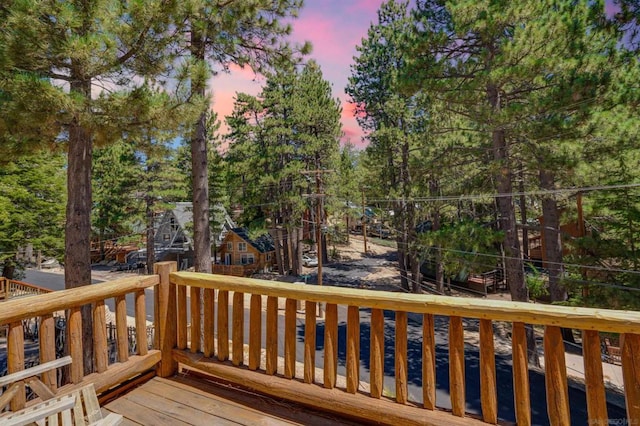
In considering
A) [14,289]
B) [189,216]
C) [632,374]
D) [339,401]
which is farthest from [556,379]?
[189,216]

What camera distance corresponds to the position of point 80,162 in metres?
5.01

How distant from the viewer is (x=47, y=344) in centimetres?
203

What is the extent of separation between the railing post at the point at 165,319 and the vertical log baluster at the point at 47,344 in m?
0.69

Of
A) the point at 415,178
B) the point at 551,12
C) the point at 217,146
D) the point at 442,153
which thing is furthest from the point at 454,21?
the point at 217,146

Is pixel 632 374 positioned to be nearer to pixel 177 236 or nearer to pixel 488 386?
pixel 488 386

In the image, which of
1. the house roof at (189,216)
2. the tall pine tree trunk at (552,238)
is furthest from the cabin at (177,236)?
the tall pine tree trunk at (552,238)

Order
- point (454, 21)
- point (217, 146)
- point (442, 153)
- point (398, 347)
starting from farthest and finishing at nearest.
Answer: point (217, 146) → point (442, 153) → point (454, 21) → point (398, 347)

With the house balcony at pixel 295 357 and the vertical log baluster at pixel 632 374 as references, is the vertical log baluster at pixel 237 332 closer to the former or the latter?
the house balcony at pixel 295 357

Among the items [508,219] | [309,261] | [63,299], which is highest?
[508,219]

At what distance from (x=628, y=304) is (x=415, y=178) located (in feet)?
20.1

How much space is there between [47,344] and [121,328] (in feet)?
1.44

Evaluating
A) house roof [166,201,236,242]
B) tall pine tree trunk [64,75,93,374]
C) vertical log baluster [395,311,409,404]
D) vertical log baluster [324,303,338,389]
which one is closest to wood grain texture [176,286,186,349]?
vertical log baluster [324,303,338,389]

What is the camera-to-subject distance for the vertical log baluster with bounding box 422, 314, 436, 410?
6.03 feet

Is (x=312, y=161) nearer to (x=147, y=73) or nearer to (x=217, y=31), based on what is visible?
(x=217, y=31)
